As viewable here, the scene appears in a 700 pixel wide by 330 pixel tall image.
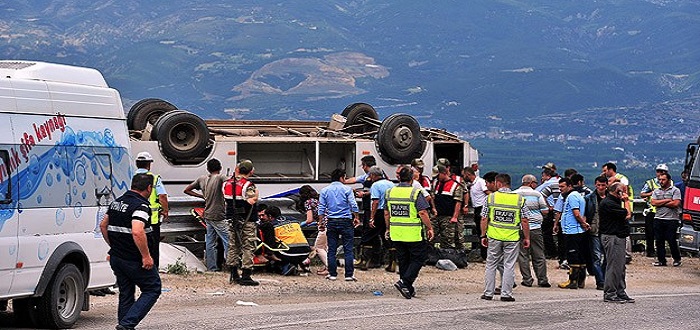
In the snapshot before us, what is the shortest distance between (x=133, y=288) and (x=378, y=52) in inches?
6251

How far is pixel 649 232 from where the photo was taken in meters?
22.9

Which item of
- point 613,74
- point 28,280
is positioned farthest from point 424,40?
point 28,280

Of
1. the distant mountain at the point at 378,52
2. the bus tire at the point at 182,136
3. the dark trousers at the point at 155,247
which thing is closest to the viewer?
the dark trousers at the point at 155,247

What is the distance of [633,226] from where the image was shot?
23578 mm

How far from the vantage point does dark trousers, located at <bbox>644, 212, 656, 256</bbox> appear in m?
22.5

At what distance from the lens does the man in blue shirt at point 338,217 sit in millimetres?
17422

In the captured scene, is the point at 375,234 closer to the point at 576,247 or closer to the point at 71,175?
the point at 576,247

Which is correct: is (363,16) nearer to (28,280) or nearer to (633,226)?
(633,226)

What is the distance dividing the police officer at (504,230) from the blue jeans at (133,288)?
6.03 meters

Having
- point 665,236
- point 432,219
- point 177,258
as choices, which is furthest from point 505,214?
point 665,236

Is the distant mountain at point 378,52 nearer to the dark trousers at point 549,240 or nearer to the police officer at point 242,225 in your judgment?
the dark trousers at point 549,240

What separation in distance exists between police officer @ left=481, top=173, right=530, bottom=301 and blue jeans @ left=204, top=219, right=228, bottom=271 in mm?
3860

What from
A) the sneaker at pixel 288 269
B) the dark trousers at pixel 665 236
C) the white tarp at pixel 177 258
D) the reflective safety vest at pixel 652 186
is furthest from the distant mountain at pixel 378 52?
the sneaker at pixel 288 269

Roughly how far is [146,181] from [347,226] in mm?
6986
